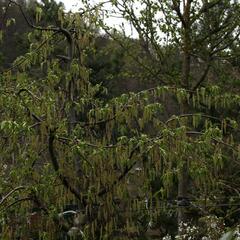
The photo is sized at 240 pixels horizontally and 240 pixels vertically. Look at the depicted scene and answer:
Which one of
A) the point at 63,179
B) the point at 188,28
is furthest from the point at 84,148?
the point at 188,28

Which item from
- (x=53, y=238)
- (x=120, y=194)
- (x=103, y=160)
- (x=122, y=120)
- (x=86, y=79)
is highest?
(x=86, y=79)

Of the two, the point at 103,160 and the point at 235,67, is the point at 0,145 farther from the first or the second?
the point at 235,67

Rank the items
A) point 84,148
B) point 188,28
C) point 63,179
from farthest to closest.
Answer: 1. point 188,28
2. point 63,179
3. point 84,148

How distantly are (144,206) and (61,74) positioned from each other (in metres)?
1.32

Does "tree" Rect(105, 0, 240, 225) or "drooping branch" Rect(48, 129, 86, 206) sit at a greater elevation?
"tree" Rect(105, 0, 240, 225)

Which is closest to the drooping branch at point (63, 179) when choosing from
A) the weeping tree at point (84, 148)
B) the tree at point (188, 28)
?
the weeping tree at point (84, 148)

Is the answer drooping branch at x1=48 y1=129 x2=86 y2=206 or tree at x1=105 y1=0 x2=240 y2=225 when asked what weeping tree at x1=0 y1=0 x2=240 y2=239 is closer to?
drooping branch at x1=48 y1=129 x2=86 y2=206

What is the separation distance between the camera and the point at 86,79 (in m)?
4.04

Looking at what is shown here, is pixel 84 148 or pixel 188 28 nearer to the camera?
pixel 84 148

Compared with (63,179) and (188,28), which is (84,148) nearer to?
(63,179)

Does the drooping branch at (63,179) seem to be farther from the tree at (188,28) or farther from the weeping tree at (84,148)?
the tree at (188,28)

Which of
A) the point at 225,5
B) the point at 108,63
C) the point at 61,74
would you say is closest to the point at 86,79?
the point at 61,74

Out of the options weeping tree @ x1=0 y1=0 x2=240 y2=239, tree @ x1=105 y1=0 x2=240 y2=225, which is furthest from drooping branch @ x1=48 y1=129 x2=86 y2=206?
tree @ x1=105 y1=0 x2=240 y2=225

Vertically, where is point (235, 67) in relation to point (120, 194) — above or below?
above
